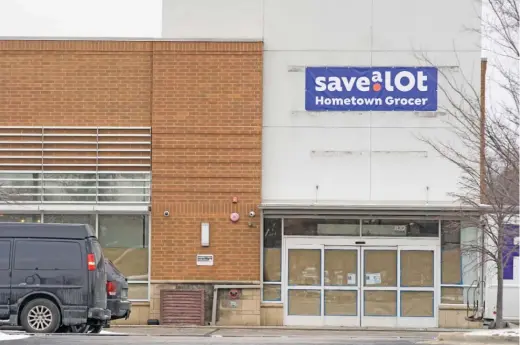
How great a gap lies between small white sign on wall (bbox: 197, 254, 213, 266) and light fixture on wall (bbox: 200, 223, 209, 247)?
0.94 feet

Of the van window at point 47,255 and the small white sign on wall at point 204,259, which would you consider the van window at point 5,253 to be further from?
the small white sign on wall at point 204,259

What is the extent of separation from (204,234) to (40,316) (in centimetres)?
758

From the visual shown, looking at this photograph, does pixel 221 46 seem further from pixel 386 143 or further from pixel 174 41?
pixel 386 143

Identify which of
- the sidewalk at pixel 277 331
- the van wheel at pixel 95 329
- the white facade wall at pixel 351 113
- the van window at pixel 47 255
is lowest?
the sidewalk at pixel 277 331

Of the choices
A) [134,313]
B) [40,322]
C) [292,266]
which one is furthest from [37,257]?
[292,266]

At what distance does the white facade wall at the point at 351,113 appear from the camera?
943 inches

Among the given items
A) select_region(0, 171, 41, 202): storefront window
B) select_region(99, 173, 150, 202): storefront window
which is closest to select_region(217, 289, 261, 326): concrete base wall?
select_region(99, 173, 150, 202): storefront window

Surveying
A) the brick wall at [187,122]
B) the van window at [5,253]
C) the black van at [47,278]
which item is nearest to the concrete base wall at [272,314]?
the brick wall at [187,122]

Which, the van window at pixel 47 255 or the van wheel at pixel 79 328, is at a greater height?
the van window at pixel 47 255

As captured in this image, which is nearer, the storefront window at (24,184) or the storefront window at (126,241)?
the storefront window at (24,184)

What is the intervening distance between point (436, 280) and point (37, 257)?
1142 cm

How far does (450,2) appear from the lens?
79.3 feet

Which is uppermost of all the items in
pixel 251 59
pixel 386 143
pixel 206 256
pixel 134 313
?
pixel 251 59

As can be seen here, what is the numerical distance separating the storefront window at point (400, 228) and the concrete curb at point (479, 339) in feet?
28.6
